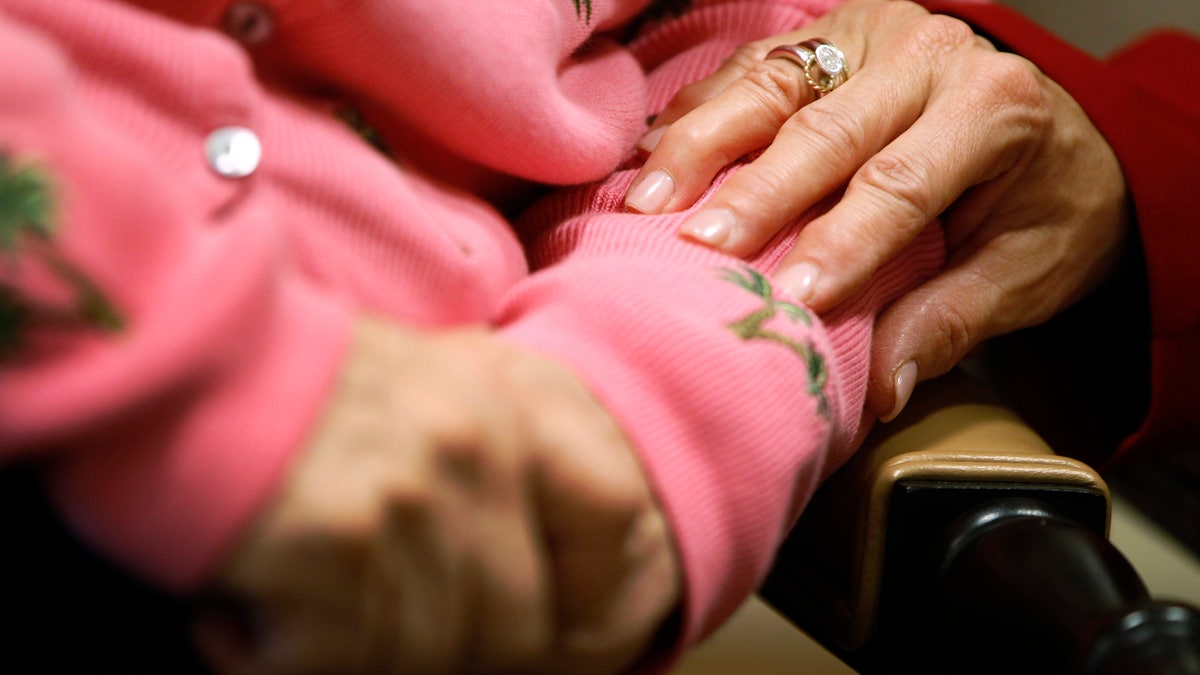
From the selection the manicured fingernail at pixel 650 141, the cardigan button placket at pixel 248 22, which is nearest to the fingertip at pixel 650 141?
the manicured fingernail at pixel 650 141

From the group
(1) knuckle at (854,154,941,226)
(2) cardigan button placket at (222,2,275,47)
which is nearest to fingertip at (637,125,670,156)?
(1) knuckle at (854,154,941,226)

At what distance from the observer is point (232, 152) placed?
0.29m

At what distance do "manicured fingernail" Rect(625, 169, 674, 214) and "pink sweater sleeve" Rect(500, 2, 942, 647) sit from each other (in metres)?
0.02

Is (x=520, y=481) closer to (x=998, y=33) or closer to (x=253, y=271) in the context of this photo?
(x=253, y=271)

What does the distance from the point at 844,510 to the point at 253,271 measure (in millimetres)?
323

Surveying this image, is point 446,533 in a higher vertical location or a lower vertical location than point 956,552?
higher

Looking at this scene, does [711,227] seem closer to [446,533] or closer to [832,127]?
[832,127]

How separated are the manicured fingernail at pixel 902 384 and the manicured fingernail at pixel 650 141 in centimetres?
17

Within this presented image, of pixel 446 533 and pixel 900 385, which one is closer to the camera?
pixel 446 533

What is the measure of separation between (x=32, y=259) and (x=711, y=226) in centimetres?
26

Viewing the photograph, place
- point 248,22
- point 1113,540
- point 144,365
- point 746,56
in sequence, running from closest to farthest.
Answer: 1. point 144,365
2. point 248,22
3. point 746,56
4. point 1113,540

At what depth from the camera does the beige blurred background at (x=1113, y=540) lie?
556 mm

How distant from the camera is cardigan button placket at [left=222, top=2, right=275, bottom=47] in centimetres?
32

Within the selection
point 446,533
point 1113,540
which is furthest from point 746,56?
point 1113,540
